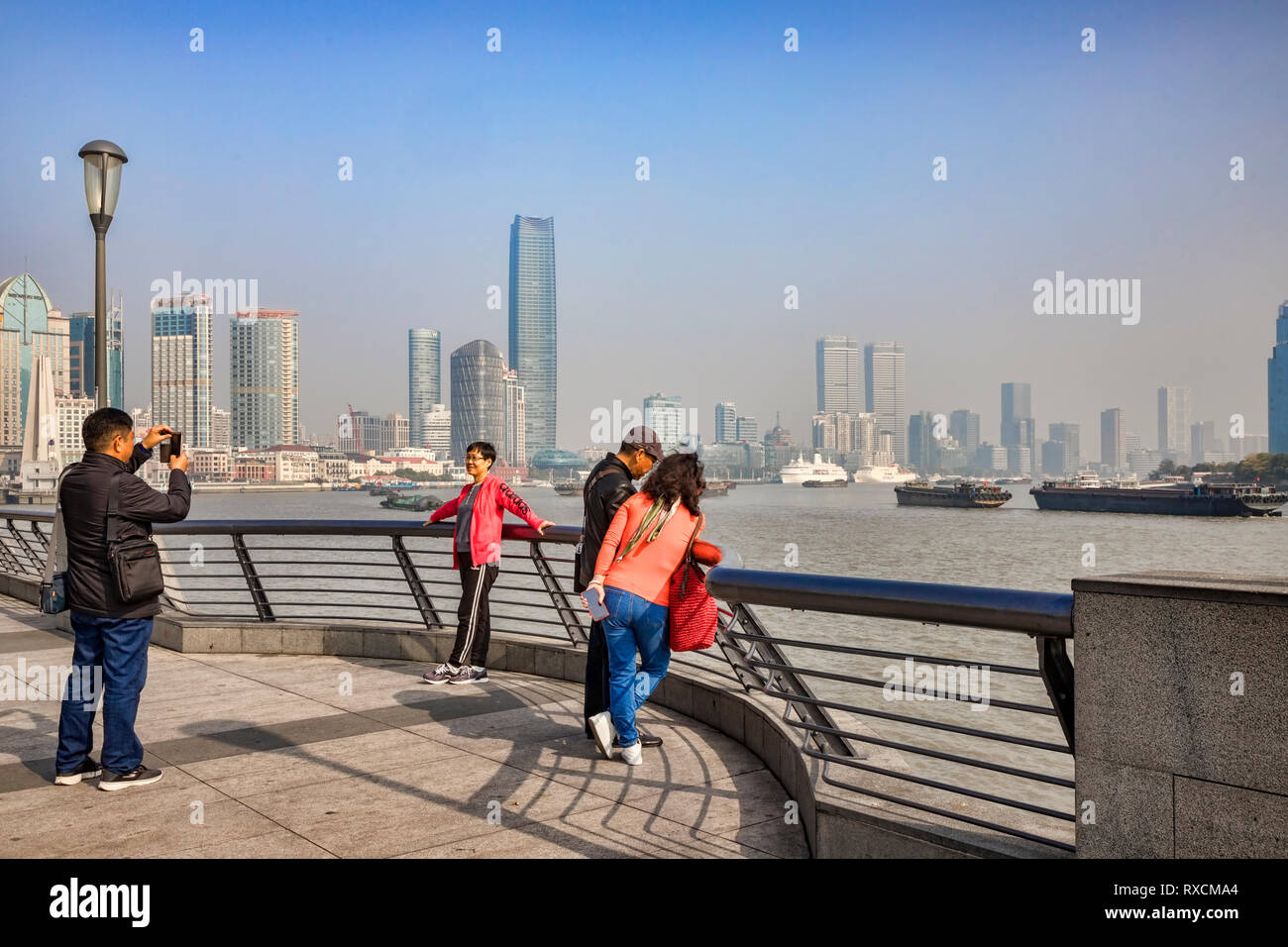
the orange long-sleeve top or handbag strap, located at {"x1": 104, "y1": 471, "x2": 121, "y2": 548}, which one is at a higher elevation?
handbag strap, located at {"x1": 104, "y1": 471, "x2": 121, "y2": 548}

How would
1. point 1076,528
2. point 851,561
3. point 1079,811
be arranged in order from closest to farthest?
1. point 1079,811
2. point 851,561
3. point 1076,528

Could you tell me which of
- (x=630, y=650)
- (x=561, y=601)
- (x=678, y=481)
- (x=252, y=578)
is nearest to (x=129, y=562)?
(x=630, y=650)

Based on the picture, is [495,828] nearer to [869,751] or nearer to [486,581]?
[869,751]

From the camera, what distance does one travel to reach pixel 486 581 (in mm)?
7145

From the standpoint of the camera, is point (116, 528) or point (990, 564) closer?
point (116, 528)

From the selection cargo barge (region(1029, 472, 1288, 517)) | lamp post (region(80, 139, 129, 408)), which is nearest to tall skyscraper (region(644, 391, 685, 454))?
cargo barge (region(1029, 472, 1288, 517))

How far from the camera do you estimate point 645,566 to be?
4781mm

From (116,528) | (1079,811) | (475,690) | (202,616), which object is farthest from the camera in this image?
(202,616)

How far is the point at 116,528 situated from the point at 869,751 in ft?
11.2

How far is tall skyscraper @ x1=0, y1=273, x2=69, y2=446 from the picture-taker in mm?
154375

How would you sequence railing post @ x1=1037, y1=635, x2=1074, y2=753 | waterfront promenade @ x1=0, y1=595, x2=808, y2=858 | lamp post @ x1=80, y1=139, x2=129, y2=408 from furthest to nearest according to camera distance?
lamp post @ x1=80, y1=139, x2=129, y2=408, waterfront promenade @ x1=0, y1=595, x2=808, y2=858, railing post @ x1=1037, y1=635, x2=1074, y2=753

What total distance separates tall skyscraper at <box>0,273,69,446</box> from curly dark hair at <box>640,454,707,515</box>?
168 meters

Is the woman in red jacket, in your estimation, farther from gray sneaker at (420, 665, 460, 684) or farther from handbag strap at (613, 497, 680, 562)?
handbag strap at (613, 497, 680, 562)

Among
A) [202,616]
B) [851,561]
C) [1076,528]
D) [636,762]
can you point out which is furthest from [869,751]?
[1076,528]
